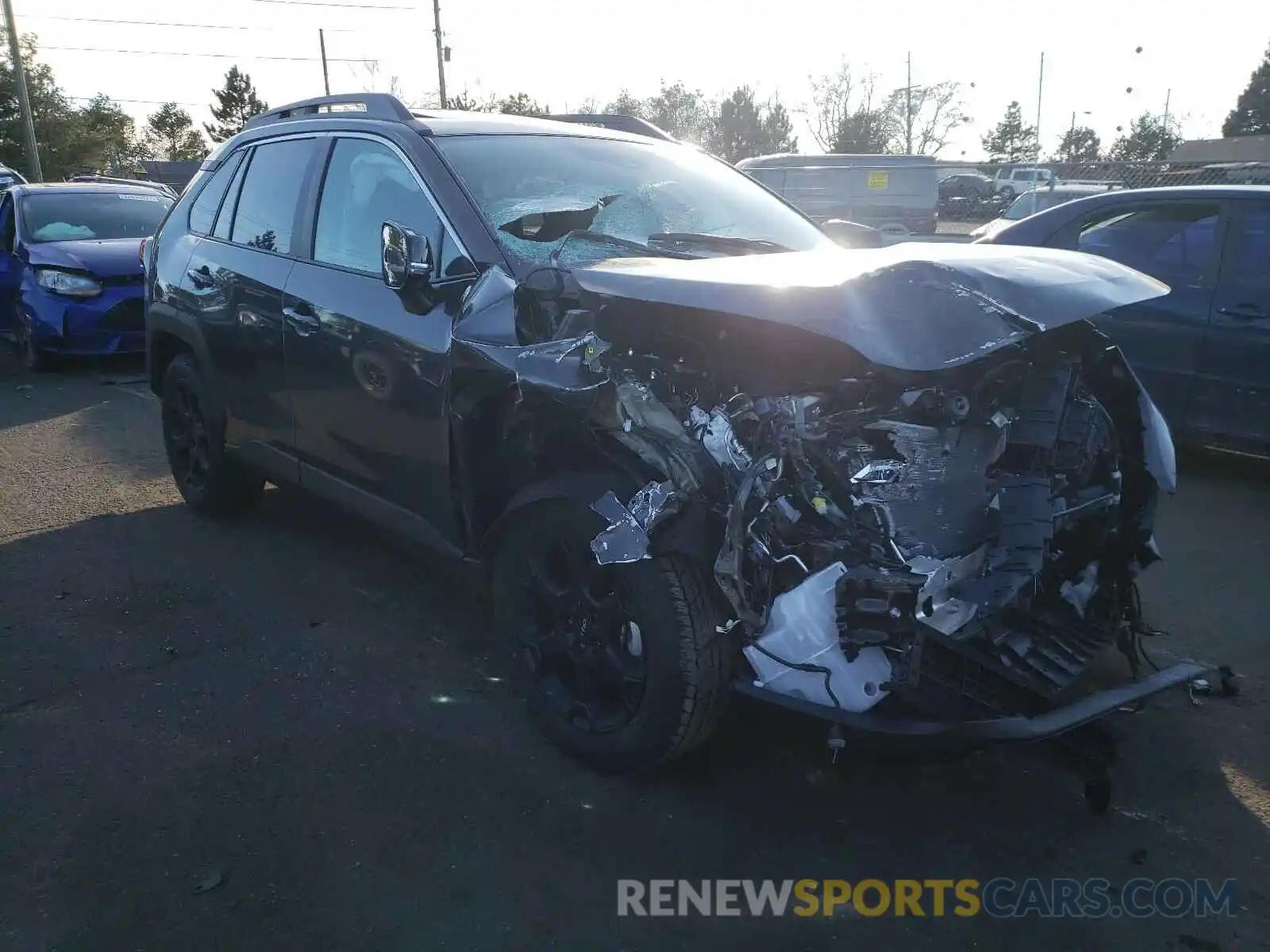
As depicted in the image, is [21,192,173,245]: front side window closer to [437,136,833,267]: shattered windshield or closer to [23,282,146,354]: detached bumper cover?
[23,282,146,354]: detached bumper cover

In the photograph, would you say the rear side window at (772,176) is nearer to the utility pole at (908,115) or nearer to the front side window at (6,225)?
the front side window at (6,225)

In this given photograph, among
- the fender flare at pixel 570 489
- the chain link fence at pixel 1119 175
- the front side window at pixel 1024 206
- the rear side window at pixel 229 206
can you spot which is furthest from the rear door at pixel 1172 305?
the front side window at pixel 1024 206

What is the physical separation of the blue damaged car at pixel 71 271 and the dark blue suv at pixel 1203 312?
8730 mm

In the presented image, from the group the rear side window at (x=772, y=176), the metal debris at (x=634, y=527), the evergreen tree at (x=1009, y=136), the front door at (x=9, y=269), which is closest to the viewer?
the metal debris at (x=634, y=527)

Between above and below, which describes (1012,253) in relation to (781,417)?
above

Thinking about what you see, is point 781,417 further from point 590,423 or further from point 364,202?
point 364,202

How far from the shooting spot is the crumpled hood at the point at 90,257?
1002cm

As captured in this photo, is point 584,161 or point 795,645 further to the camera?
point 584,161

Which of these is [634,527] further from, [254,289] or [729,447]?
[254,289]

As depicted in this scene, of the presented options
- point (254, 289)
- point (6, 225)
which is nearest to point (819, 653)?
point (254, 289)

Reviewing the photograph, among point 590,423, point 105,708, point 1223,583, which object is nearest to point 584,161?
point 590,423

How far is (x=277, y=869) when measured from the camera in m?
2.81

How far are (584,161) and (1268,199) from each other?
161 inches

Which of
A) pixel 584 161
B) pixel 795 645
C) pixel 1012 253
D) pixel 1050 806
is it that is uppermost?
pixel 584 161
